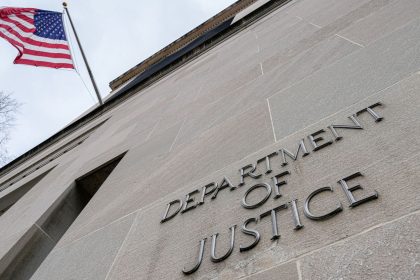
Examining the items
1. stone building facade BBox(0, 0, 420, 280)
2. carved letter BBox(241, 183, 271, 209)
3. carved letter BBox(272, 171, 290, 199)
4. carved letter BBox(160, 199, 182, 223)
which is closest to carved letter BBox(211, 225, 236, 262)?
stone building facade BBox(0, 0, 420, 280)

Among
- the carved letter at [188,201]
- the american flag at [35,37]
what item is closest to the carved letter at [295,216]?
the carved letter at [188,201]

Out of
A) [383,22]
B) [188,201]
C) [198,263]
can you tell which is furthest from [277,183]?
[383,22]

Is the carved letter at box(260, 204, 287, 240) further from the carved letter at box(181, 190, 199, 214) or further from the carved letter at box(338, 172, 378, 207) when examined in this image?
the carved letter at box(181, 190, 199, 214)

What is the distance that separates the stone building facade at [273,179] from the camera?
6.75 ft

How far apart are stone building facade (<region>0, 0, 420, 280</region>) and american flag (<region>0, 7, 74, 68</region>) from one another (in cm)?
490

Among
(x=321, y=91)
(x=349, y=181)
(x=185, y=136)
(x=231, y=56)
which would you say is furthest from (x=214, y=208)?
(x=231, y=56)

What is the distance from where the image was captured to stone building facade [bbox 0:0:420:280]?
206 cm

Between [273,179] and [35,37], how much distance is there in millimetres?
9503

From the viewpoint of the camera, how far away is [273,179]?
2.75 metres

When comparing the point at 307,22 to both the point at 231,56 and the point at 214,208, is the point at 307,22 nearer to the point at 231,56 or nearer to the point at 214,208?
the point at 231,56

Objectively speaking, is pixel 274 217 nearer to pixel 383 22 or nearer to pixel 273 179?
pixel 273 179

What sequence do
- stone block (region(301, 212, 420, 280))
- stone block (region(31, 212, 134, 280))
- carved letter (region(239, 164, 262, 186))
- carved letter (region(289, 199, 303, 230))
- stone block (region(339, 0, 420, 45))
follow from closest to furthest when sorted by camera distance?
stone block (region(301, 212, 420, 280))
carved letter (region(289, 199, 303, 230))
carved letter (region(239, 164, 262, 186))
stone block (region(31, 212, 134, 280))
stone block (region(339, 0, 420, 45))

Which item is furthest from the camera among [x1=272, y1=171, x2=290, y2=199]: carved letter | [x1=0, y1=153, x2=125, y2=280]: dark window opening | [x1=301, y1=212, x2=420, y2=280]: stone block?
[x1=0, y1=153, x2=125, y2=280]: dark window opening

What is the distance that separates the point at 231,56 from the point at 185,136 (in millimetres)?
3273
